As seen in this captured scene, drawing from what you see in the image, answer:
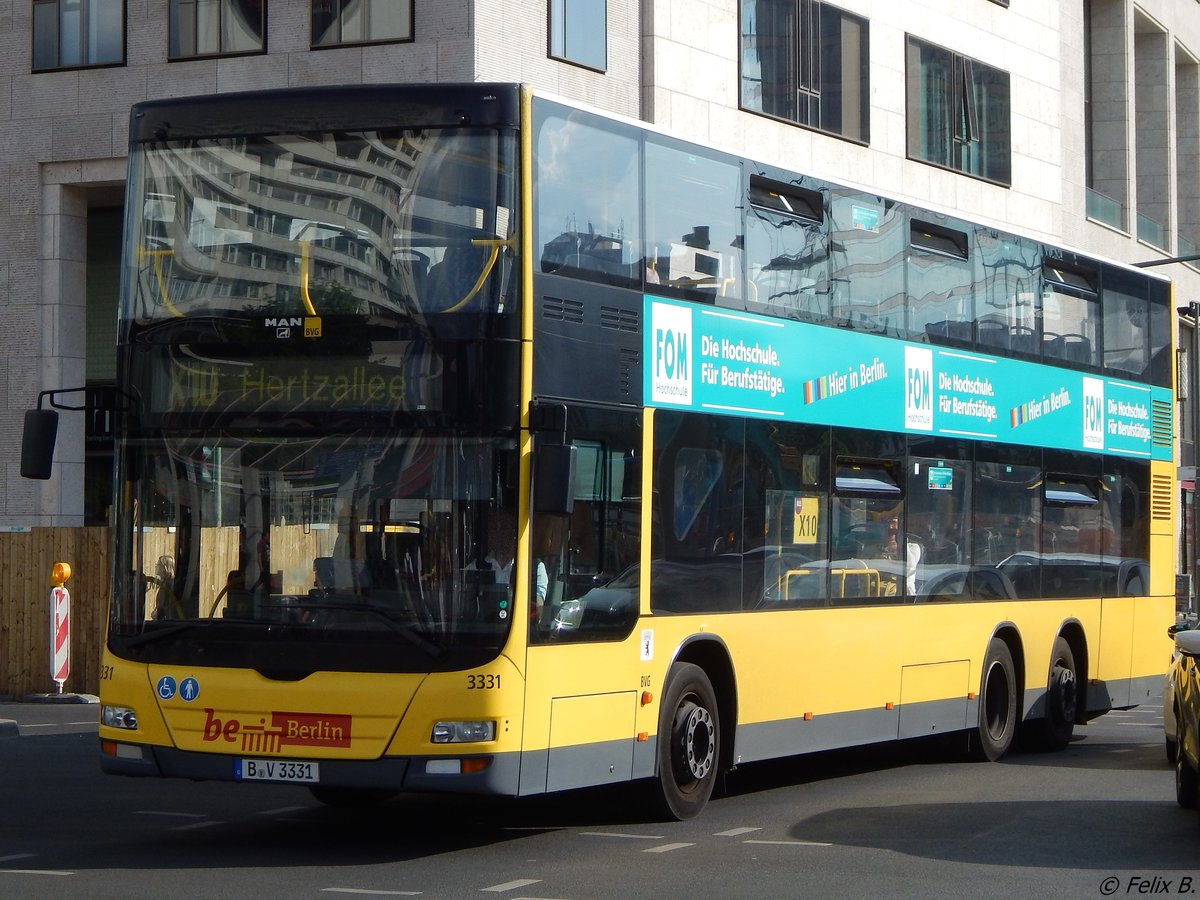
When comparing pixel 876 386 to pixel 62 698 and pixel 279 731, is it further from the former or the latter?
pixel 62 698

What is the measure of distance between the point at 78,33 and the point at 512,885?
66.3 ft

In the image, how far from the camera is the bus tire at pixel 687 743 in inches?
456

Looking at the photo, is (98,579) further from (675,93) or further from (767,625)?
(767,625)

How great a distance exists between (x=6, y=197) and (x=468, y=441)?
62.5 feet

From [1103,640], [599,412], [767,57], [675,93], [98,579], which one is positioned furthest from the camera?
[767,57]

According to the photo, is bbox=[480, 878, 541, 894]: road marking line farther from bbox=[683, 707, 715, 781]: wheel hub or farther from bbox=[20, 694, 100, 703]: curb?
bbox=[20, 694, 100, 703]: curb

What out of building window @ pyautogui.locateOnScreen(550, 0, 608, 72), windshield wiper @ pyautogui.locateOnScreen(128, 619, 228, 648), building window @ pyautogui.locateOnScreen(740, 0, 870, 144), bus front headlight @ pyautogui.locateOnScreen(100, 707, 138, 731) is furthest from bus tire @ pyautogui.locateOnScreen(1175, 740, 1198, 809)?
building window @ pyautogui.locateOnScreen(740, 0, 870, 144)

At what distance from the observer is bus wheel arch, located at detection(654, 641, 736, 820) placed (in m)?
11.6

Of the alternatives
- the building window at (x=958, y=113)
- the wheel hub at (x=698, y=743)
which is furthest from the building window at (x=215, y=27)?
the wheel hub at (x=698, y=743)

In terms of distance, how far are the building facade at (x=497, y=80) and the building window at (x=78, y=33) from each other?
36 mm

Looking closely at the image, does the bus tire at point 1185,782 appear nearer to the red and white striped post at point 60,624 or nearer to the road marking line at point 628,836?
the road marking line at point 628,836

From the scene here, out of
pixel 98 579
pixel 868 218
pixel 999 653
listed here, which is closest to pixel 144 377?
pixel 868 218

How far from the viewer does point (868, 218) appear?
47.4ft

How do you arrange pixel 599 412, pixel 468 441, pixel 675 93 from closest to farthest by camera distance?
1. pixel 468 441
2. pixel 599 412
3. pixel 675 93
